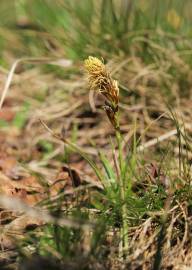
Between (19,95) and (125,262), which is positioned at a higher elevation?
(19,95)

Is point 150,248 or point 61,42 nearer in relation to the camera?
point 150,248

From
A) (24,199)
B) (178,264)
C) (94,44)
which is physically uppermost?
(94,44)

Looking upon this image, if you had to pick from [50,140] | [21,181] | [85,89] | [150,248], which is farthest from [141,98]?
[150,248]

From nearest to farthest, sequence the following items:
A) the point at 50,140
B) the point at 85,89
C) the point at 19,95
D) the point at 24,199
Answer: the point at 24,199
the point at 50,140
the point at 85,89
the point at 19,95

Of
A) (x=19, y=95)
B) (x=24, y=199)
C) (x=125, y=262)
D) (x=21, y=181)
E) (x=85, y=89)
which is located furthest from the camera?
(x=19, y=95)

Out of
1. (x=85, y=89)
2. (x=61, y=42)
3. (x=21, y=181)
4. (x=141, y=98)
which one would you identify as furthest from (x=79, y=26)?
(x=21, y=181)

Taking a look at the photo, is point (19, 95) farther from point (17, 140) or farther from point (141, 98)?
point (141, 98)
